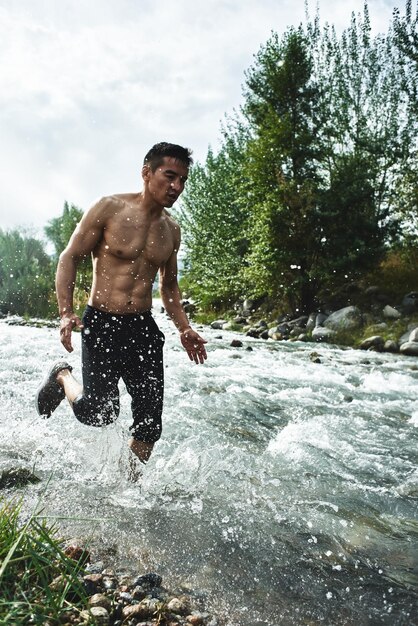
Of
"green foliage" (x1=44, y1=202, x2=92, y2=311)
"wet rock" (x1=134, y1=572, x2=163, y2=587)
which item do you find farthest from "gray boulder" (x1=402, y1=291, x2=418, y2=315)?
"wet rock" (x1=134, y1=572, x2=163, y2=587)

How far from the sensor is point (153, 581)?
7.31ft

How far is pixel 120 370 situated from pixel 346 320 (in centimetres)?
1268

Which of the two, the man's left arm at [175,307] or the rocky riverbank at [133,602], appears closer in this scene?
the rocky riverbank at [133,602]

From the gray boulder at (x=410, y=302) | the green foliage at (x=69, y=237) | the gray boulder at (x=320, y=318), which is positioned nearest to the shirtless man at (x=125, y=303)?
the green foliage at (x=69, y=237)

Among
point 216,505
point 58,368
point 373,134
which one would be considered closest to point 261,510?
point 216,505

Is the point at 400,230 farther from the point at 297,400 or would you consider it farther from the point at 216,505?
the point at 216,505

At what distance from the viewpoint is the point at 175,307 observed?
4273 millimetres

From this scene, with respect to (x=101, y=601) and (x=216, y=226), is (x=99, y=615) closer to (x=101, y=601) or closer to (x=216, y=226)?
(x=101, y=601)

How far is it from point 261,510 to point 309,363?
6999 mm

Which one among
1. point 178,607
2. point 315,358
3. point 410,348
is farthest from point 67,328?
point 410,348

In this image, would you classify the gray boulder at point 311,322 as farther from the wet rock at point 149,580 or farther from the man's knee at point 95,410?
the wet rock at point 149,580

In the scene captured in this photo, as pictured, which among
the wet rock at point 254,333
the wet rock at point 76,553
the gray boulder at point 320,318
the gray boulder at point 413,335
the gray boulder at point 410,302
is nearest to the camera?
the wet rock at point 76,553

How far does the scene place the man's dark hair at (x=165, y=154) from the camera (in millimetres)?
3754

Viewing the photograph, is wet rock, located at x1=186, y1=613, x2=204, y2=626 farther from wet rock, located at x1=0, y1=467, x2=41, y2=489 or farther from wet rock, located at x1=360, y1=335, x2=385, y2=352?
wet rock, located at x1=360, y1=335, x2=385, y2=352
